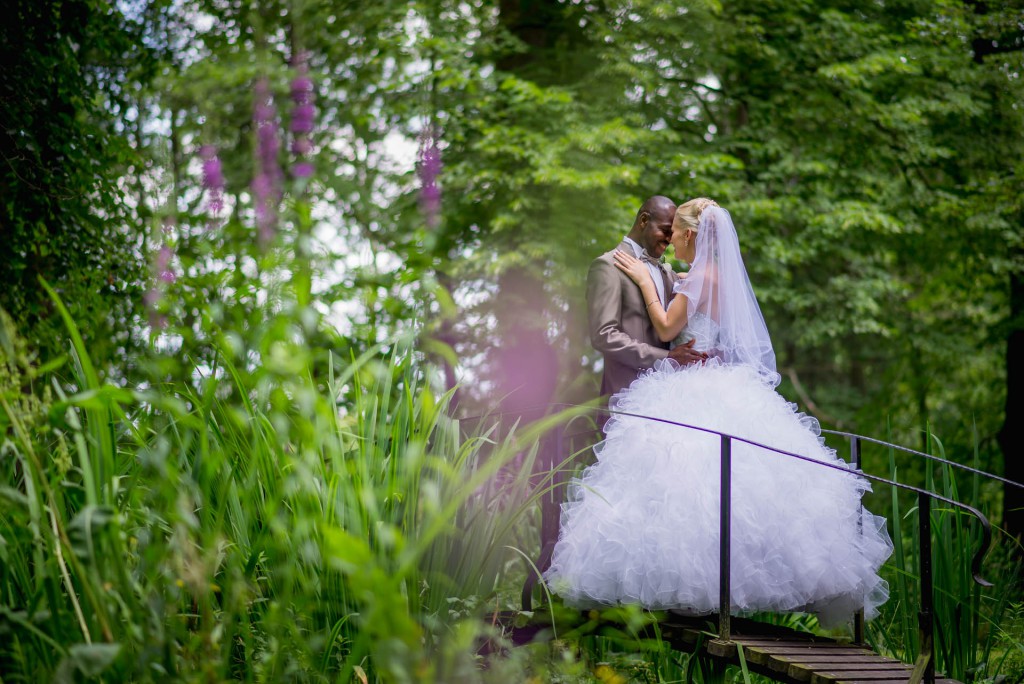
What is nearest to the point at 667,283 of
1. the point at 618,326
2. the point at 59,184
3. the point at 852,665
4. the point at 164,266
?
the point at 618,326

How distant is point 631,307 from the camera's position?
4.16 metres

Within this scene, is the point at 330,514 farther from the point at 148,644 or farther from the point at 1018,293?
the point at 1018,293

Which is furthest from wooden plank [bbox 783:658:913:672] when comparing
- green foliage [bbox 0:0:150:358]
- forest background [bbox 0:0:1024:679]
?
forest background [bbox 0:0:1024:679]

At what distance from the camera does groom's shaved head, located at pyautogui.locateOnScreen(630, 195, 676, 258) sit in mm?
4336

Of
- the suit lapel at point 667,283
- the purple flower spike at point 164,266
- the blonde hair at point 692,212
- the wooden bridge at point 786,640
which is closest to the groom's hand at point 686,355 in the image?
the suit lapel at point 667,283

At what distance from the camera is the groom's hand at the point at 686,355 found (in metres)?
3.98

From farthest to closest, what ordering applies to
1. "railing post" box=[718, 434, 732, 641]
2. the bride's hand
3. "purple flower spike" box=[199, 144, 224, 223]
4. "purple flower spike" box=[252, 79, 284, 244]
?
"purple flower spike" box=[199, 144, 224, 223], "purple flower spike" box=[252, 79, 284, 244], the bride's hand, "railing post" box=[718, 434, 732, 641]

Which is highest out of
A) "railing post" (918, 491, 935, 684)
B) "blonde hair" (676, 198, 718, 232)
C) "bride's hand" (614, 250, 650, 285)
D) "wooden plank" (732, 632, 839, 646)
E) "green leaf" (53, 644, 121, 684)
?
"blonde hair" (676, 198, 718, 232)

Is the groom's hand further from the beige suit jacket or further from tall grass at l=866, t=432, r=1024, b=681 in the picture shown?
tall grass at l=866, t=432, r=1024, b=681

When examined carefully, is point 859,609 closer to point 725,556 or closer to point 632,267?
point 725,556

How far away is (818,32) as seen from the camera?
8.29m

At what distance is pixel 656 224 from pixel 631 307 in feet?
1.52

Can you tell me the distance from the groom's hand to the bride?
2.6 inches

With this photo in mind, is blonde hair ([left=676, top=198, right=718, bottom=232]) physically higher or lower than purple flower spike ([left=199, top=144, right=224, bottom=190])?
lower
